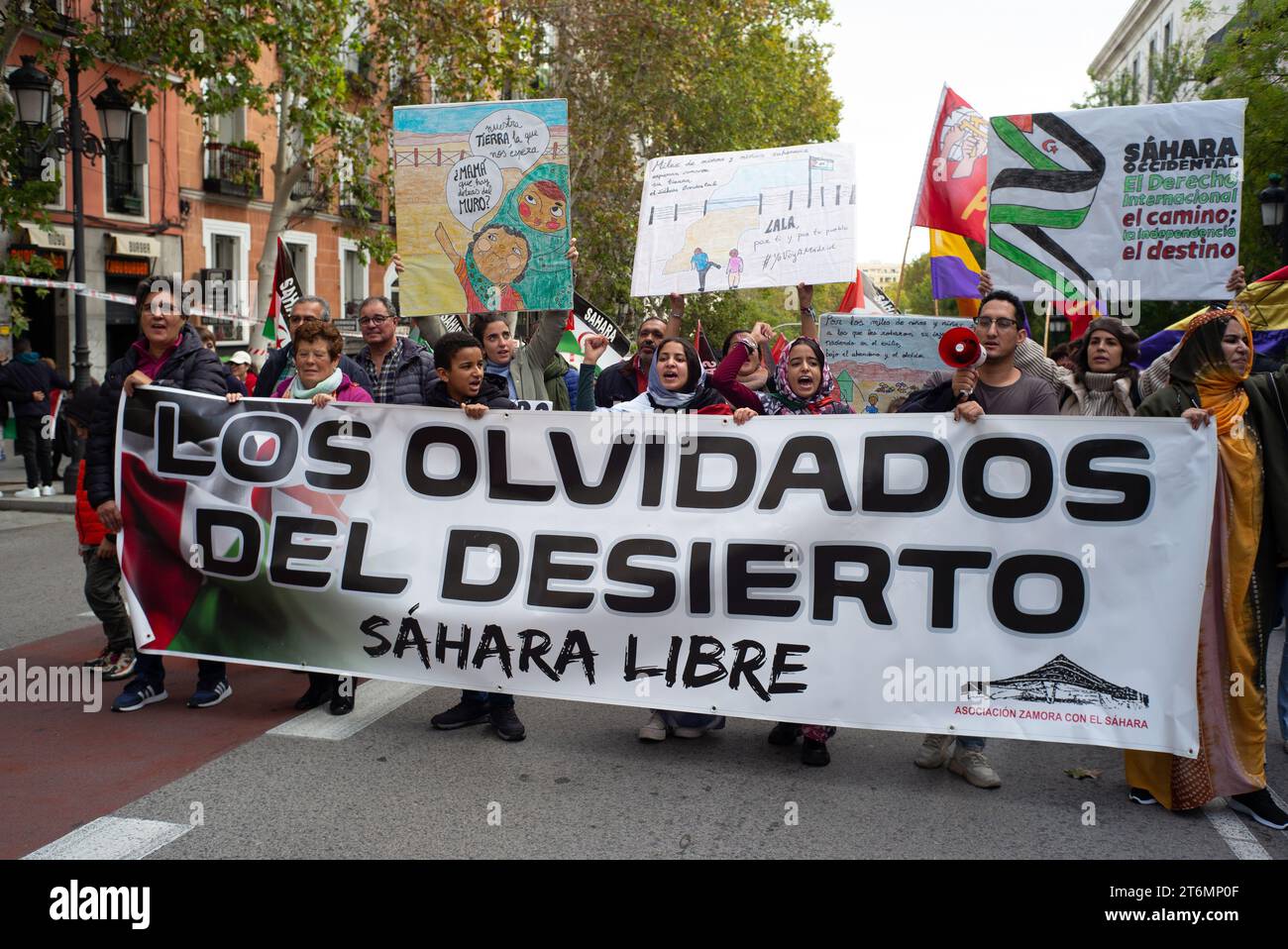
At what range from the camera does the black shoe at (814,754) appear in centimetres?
480

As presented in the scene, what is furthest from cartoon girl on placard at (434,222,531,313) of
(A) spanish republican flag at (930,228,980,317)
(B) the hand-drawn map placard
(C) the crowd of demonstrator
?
(A) spanish republican flag at (930,228,980,317)

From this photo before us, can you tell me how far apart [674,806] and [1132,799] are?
5.77 feet

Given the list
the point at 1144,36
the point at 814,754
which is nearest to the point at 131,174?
the point at 814,754

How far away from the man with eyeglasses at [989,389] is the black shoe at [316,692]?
275cm

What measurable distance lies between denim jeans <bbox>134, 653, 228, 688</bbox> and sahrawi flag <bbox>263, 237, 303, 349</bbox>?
5766mm

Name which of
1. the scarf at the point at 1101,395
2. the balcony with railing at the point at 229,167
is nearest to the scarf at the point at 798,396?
the scarf at the point at 1101,395

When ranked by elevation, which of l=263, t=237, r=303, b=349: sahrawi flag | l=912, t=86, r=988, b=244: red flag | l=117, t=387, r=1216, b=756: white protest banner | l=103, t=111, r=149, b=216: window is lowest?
l=117, t=387, r=1216, b=756: white protest banner

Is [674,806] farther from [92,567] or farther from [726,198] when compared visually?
[726,198]

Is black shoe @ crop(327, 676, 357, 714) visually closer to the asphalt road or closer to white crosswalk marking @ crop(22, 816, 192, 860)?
the asphalt road

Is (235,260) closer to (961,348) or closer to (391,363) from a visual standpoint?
(391,363)

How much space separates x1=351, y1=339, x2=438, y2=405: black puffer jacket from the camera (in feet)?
19.4
